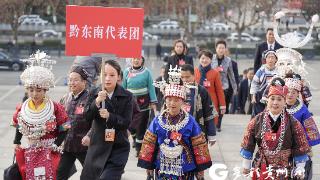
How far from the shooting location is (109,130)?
7301 millimetres

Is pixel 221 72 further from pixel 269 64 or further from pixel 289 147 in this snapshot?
pixel 289 147

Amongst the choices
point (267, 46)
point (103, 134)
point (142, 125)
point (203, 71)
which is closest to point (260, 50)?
point (267, 46)

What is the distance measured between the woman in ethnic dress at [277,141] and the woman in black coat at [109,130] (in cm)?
137

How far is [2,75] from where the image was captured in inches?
1208

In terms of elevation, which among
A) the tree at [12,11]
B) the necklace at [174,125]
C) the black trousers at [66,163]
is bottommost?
the tree at [12,11]

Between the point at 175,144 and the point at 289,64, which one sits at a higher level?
the point at 289,64

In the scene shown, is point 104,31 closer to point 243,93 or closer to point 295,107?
point 295,107

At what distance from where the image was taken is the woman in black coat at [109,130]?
730 centimetres

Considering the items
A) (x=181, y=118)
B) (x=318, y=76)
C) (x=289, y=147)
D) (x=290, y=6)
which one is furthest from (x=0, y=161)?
(x=290, y=6)

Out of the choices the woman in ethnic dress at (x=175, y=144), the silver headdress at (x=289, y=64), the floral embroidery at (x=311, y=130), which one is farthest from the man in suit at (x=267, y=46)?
the woman in ethnic dress at (x=175, y=144)

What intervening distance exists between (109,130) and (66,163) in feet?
2.74

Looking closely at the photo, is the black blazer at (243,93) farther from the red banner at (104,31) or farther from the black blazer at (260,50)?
the red banner at (104,31)

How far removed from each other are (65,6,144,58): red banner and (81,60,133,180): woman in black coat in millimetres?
226

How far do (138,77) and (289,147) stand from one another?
3.84 m
